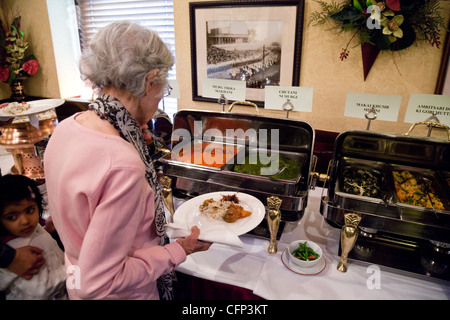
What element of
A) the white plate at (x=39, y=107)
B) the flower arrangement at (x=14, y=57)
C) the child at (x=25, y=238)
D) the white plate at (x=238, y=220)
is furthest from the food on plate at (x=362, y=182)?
the flower arrangement at (x=14, y=57)

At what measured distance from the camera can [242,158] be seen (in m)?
1.59

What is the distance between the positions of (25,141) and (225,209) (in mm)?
1287

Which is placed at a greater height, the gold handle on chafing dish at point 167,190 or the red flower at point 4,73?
the red flower at point 4,73

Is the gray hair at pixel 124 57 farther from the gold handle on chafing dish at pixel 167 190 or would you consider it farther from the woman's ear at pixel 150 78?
the gold handle on chafing dish at pixel 167 190

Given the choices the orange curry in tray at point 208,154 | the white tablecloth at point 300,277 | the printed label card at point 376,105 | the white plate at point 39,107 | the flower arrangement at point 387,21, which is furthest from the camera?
the flower arrangement at point 387,21

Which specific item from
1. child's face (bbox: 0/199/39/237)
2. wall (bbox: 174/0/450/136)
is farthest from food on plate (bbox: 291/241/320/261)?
wall (bbox: 174/0/450/136)

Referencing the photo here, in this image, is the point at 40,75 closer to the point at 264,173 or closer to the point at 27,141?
the point at 27,141

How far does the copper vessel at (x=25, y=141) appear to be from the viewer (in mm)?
1688

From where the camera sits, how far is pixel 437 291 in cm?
107

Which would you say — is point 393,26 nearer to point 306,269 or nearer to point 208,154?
point 208,154

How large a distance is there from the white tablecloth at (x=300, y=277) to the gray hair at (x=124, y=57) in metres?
0.75

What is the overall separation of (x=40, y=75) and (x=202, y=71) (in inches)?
85.0

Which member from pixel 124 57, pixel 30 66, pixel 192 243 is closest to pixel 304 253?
pixel 192 243
